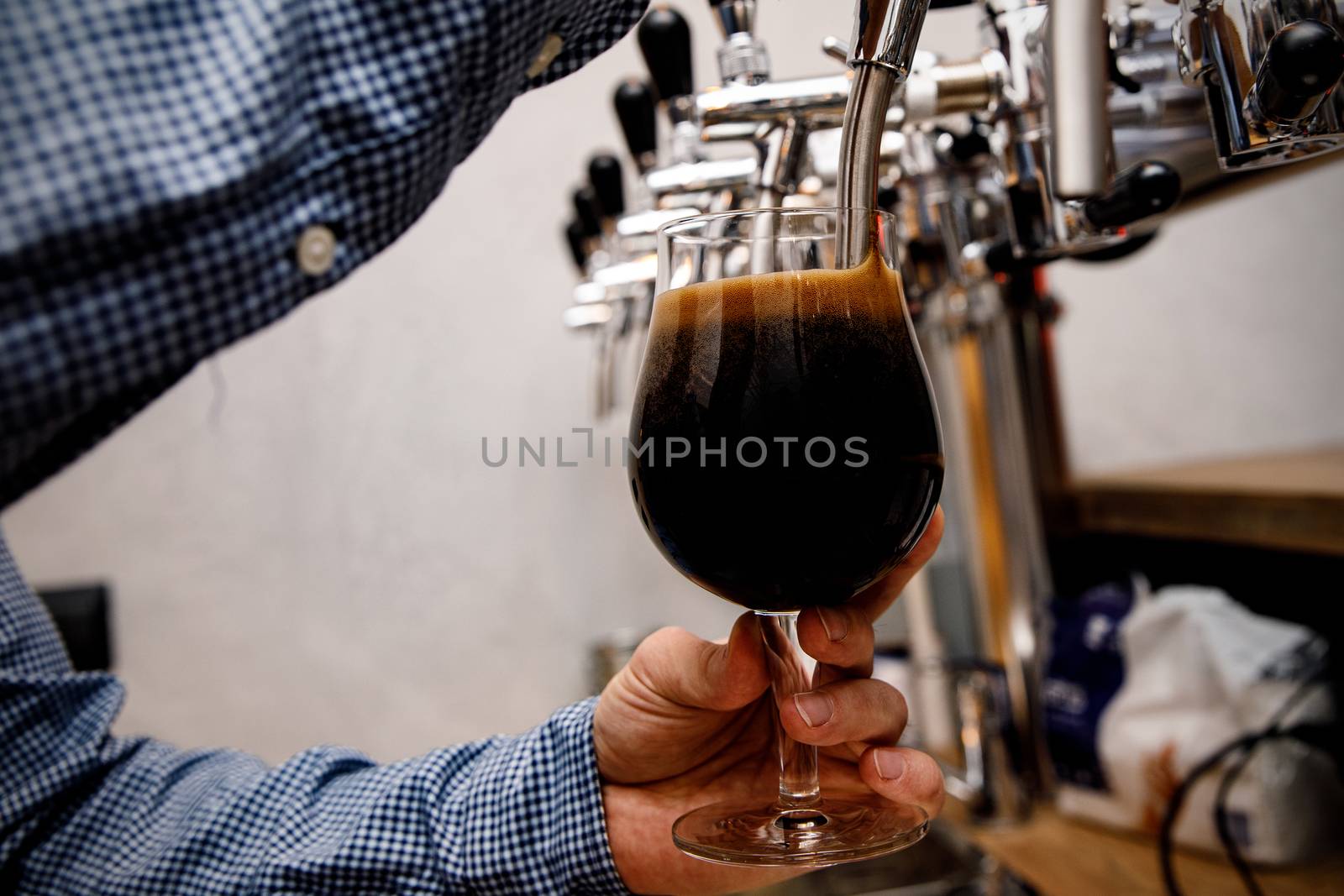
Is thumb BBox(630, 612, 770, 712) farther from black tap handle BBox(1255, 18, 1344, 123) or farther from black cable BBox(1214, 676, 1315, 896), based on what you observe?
black cable BBox(1214, 676, 1315, 896)

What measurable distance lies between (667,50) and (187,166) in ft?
1.89

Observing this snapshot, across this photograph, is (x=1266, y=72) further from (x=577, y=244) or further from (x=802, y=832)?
(x=577, y=244)

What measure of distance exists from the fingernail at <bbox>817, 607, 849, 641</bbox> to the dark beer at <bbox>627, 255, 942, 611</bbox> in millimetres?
11

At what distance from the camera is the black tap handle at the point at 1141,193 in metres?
0.54

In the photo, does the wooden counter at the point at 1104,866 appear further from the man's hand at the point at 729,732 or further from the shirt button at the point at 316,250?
the shirt button at the point at 316,250

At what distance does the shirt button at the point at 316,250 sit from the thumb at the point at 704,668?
0.25 metres

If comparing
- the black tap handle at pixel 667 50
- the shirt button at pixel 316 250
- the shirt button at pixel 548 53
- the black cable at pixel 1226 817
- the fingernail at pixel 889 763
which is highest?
the black tap handle at pixel 667 50

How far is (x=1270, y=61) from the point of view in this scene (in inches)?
17.3

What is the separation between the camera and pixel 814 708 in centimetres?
49

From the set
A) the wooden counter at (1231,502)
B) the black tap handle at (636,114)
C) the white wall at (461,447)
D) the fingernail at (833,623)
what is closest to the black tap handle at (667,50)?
the black tap handle at (636,114)

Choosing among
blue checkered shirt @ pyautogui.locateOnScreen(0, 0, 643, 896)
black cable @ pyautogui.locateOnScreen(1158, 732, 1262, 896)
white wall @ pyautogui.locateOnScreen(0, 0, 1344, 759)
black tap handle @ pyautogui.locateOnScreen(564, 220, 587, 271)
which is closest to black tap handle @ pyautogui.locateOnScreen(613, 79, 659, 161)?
black tap handle @ pyautogui.locateOnScreen(564, 220, 587, 271)

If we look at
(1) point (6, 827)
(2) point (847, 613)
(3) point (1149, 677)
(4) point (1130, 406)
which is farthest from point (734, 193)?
(4) point (1130, 406)

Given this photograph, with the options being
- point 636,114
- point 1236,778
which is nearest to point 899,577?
point 636,114

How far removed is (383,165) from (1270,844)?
111 cm
